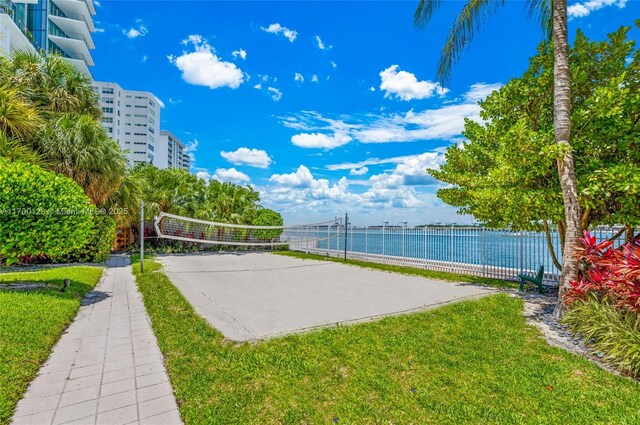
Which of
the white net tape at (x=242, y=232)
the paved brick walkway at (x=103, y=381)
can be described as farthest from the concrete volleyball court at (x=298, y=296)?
the white net tape at (x=242, y=232)

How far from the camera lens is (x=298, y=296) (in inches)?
260

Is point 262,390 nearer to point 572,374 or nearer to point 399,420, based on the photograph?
point 399,420

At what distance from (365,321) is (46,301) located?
18.3 ft

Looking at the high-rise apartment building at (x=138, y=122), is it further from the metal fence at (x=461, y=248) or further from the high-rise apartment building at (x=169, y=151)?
the metal fence at (x=461, y=248)

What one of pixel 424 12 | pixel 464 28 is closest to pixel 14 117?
pixel 424 12

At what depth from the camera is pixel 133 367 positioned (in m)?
3.44

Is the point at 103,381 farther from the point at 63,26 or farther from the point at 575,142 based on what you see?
the point at 63,26

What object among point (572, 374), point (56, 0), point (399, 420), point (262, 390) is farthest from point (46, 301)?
point (56, 0)

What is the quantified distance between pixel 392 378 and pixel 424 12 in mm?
7191

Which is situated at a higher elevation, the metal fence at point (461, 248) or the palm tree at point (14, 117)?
the palm tree at point (14, 117)

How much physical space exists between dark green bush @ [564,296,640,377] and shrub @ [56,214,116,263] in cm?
1367

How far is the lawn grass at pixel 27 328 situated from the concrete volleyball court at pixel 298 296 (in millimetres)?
1933

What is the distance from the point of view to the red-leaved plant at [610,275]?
367 centimetres

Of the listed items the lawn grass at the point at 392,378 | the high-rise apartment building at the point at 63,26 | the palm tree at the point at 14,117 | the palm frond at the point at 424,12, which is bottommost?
the lawn grass at the point at 392,378
